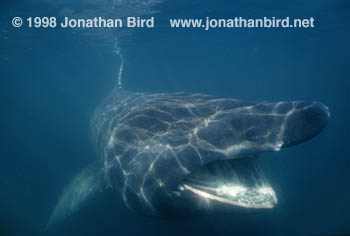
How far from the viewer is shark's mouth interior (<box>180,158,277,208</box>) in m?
4.29

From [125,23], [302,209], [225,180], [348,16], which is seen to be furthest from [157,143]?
[348,16]

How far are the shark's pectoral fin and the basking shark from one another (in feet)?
4.97

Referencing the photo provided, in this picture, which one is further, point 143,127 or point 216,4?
point 216,4

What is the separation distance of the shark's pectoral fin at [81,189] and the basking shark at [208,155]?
1515 mm

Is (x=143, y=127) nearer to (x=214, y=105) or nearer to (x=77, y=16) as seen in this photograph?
(x=214, y=105)

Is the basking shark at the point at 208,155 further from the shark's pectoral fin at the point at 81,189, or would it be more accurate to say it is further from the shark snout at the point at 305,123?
the shark's pectoral fin at the point at 81,189

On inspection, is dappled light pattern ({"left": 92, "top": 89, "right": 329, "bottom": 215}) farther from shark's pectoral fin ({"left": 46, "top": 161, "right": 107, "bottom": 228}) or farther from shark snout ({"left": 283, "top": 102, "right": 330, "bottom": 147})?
shark's pectoral fin ({"left": 46, "top": 161, "right": 107, "bottom": 228})

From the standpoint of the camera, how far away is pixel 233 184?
183 inches

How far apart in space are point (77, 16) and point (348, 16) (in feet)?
101

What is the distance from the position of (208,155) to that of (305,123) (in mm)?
1774

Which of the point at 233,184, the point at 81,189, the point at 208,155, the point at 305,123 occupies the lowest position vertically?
the point at 81,189

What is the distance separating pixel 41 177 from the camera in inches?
675

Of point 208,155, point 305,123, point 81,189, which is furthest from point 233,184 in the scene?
point 81,189

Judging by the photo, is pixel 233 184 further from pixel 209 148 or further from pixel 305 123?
pixel 305 123
